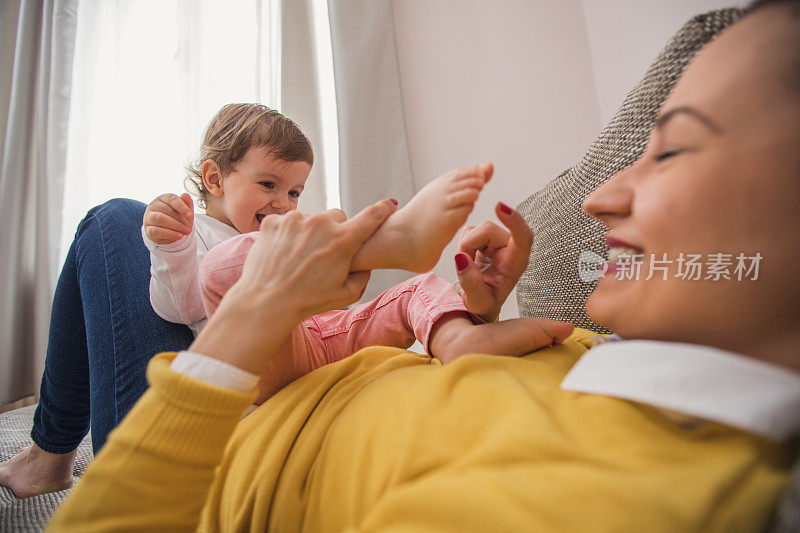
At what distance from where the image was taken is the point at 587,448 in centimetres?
33

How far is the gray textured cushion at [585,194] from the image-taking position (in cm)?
57

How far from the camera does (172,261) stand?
80 centimetres

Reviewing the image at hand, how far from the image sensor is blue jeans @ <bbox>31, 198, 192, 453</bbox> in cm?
69

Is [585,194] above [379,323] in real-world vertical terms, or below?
above

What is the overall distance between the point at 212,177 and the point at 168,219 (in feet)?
1.61

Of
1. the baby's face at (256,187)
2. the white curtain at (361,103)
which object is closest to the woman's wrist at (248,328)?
the baby's face at (256,187)

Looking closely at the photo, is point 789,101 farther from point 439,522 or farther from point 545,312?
point 545,312

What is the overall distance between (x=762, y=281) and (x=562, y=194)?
543 millimetres

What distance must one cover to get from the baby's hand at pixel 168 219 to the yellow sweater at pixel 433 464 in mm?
Result: 435

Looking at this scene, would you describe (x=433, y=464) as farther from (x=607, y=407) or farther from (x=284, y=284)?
(x=284, y=284)

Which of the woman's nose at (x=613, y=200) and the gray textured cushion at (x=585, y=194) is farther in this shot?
the gray textured cushion at (x=585, y=194)

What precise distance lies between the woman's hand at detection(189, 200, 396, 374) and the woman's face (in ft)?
1.14

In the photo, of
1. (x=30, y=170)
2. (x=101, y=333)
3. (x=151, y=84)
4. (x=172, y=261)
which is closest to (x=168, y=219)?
(x=172, y=261)

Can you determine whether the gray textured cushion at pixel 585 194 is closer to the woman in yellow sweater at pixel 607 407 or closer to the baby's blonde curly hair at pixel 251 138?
the woman in yellow sweater at pixel 607 407
